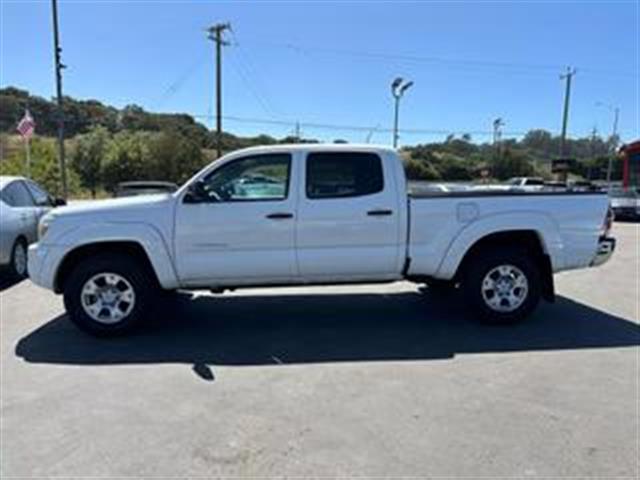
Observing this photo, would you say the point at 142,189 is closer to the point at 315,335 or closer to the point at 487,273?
the point at 315,335

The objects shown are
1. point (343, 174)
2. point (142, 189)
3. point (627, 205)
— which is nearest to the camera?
point (343, 174)

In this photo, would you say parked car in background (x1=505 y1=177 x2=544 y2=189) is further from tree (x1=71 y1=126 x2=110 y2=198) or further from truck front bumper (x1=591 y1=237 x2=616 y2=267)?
tree (x1=71 y1=126 x2=110 y2=198)

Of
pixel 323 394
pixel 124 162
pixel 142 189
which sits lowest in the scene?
pixel 323 394

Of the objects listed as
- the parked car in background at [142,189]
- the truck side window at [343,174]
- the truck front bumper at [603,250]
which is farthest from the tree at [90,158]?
the truck front bumper at [603,250]

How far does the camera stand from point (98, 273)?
263 inches

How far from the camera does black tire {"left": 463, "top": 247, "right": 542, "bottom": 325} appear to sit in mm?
7102

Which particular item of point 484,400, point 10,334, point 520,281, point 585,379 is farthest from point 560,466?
point 10,334

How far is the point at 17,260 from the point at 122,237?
433 centimetres

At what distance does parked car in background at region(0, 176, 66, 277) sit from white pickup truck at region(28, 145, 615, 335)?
326 cm

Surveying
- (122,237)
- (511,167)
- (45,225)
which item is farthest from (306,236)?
(511,167)

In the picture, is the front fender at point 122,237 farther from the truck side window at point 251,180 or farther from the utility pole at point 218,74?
the utility pole at point 218,74

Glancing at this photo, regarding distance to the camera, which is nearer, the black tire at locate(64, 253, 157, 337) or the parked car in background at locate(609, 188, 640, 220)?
the black tire at locate(64, 253, 157, 337)

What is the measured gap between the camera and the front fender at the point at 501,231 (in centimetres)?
702

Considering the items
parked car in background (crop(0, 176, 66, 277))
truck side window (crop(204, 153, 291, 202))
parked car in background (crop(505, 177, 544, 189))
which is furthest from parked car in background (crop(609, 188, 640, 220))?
truck side window (crop(204, 153, 291, 202))
